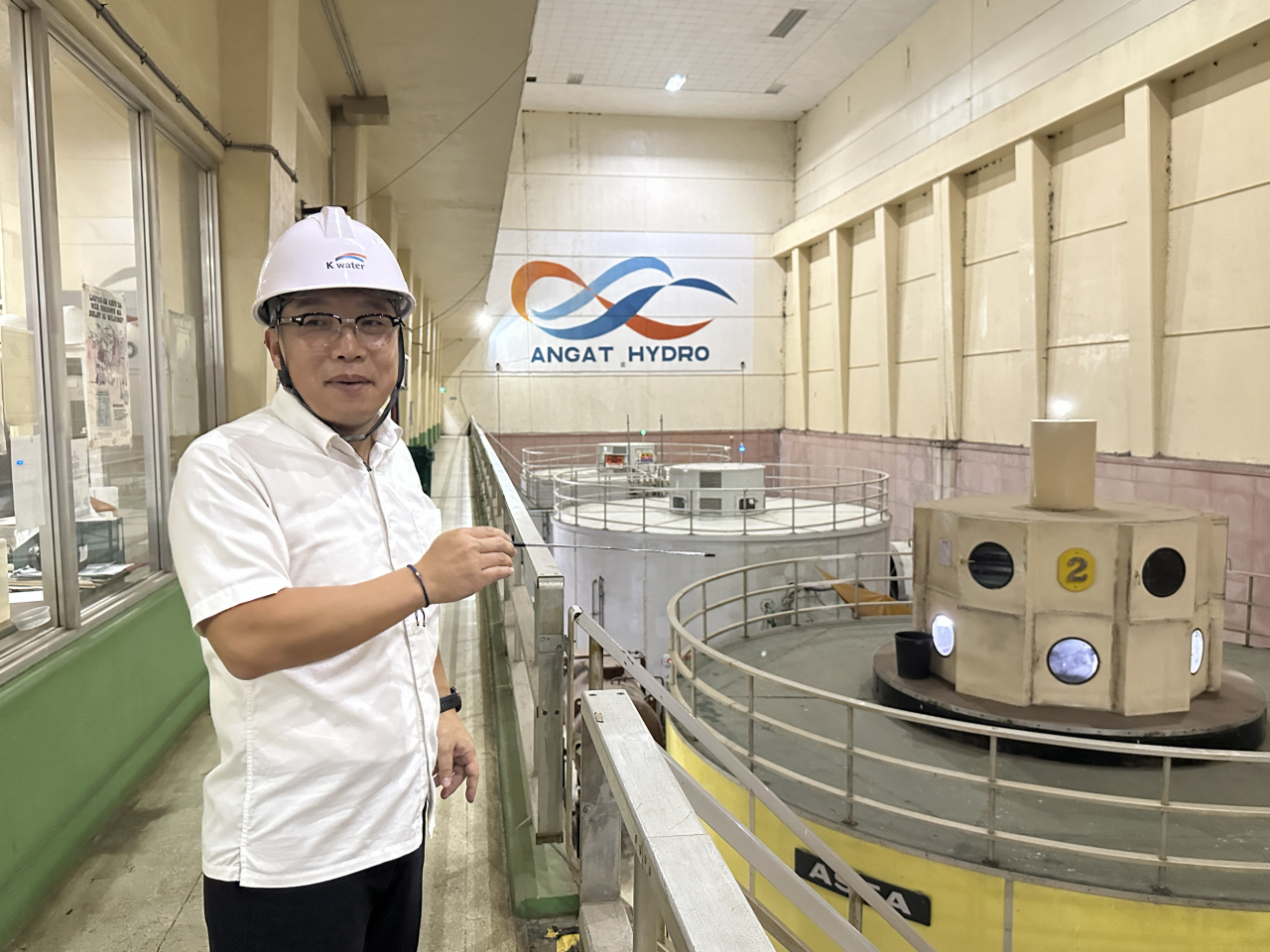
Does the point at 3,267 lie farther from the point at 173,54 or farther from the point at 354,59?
the point at 354,59

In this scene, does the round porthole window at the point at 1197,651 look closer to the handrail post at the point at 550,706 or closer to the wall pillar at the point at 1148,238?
the handrail post at the point at 550,706

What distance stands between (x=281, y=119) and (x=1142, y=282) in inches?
535

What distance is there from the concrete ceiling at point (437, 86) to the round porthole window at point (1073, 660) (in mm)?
6440

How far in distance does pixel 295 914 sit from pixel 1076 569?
278 inches

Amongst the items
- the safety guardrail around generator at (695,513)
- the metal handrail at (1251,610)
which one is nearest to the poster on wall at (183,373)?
the safety guardrail around generator at (695,513)

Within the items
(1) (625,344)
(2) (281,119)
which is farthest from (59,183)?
(1) (625,344)

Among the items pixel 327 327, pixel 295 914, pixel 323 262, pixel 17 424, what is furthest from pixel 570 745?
pixel 17 424

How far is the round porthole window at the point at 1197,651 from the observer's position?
7.50 meters

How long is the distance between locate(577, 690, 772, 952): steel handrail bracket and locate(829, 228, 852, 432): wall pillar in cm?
2370

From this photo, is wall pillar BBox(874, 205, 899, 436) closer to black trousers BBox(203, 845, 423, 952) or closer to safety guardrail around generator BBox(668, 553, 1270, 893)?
safety guardrail around generator BBox(668, 553, 1270, 893)

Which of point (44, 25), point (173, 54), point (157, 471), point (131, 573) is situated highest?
point (173, 54)

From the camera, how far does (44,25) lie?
3.30 meters

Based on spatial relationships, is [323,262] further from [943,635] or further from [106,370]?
[943,635]

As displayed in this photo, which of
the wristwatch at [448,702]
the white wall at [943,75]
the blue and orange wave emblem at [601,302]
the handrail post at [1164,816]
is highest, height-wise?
the white wall at [943,75]
